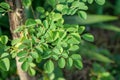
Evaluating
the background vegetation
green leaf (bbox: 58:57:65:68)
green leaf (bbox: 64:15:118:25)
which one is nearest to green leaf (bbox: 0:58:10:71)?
green leaf (bbox: 58:57:65:68)

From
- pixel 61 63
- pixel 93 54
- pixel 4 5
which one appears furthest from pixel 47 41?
pixel 93 54

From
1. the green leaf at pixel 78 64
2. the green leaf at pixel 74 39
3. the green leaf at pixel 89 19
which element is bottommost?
the green leaf at pixel 89 19

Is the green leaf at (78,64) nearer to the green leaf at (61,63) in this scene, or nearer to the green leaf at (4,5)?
the green leaf at (61,63)

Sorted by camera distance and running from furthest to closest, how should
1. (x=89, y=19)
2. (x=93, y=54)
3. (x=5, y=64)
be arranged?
(x=89, y=19) < (x=93, y=54) < (x=5, y=64)

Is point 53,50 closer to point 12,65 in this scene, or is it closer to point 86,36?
point 86,36

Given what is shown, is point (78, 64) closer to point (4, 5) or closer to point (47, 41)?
point (47, 41)

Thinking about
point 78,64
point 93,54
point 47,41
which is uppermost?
point 47,41

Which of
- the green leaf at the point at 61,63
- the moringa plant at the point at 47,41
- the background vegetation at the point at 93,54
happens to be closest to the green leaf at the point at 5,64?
the moringa plant at the point at 47,41

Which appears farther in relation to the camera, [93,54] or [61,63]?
[93,54]

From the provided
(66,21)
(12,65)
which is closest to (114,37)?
(66,21)

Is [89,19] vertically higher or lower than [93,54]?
higher

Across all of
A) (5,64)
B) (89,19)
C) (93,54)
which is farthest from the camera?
(89,19)
